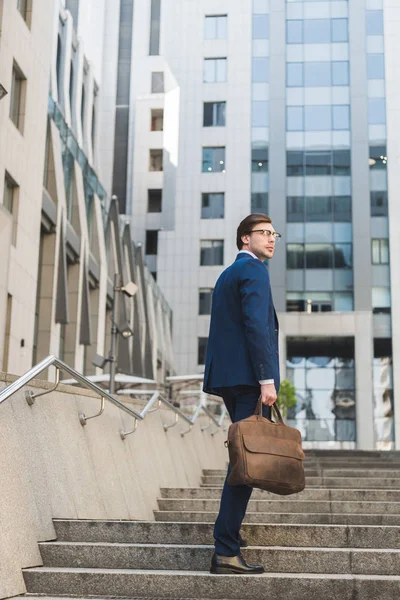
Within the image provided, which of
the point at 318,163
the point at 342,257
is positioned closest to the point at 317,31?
the point at 318,163

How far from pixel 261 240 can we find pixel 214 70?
5522cm

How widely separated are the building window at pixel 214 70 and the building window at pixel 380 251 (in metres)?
16.0

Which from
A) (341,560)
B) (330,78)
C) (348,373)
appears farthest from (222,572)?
(330,78)

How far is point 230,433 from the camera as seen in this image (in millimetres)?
4844

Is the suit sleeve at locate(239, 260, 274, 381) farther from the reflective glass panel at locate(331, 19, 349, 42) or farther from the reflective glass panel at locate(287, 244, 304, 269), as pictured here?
the reflective glass panel at locate(331, 19, 349, 42)

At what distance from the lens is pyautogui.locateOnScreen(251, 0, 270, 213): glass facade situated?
5484 centimetres

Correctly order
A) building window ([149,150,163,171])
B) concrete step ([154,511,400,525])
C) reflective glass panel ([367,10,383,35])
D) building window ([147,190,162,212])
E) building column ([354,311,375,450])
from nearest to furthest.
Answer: concrete step ([154,511,400,525]), building column ([354,311,375,450]), reflective glass panel ([367,10,383,35]), building window ([147,190,162,212]), building window ([149,150,163,171])

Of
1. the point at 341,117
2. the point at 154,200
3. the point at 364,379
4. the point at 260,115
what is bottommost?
the point at 364,379

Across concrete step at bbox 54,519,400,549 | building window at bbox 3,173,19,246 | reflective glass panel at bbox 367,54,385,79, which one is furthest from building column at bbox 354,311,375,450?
concrete step at bbox 54,519,400,549

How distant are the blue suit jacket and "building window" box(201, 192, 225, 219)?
50586mm

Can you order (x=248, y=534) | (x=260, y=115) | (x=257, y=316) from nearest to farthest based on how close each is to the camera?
1. (x=257, y=316)
2. (x=248, y=534)
3. (x=260, y=115)

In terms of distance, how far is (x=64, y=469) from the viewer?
20.8ft

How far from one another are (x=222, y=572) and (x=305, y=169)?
50492mm

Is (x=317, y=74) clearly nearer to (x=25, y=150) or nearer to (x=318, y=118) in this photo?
(x=318, y=118)
